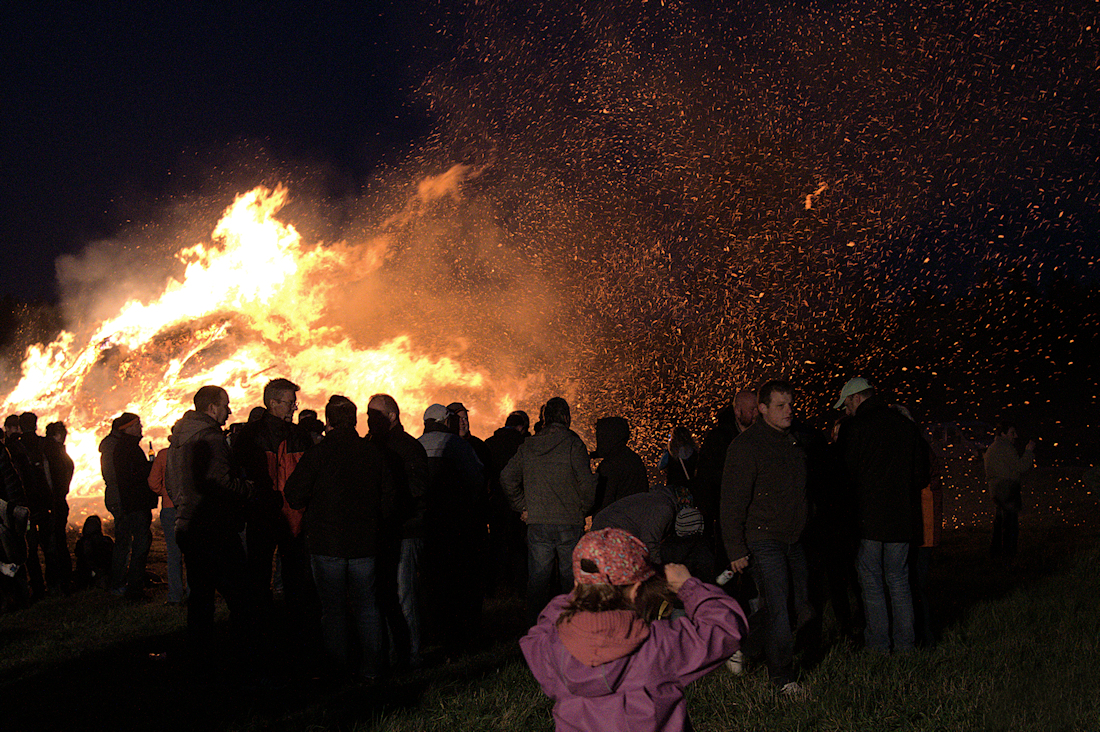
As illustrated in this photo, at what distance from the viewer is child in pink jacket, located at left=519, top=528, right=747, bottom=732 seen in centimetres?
289

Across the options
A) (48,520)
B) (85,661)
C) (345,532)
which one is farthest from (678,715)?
(48,520)

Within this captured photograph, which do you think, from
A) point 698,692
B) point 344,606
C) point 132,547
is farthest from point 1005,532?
point 132,547

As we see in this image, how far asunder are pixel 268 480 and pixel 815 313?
4321 centimetres

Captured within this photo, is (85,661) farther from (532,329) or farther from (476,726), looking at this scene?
(532,329)

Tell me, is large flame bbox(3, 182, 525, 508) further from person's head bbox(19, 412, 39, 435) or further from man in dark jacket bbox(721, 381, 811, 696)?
man in dark jacket bbox(721, 381, 811, 696)

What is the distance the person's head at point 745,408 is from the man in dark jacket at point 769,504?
4.29 feet

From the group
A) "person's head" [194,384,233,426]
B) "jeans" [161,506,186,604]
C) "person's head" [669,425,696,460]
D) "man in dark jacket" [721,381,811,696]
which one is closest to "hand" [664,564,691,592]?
"man in dark jacket" [721,381,811,696]

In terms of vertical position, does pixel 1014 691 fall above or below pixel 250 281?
below

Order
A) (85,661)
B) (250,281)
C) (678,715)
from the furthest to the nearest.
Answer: (250,281)
(85,661)
(678,715)

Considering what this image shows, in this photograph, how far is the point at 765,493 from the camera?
17.9 feet

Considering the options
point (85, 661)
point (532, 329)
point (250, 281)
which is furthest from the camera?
point (532, 329)

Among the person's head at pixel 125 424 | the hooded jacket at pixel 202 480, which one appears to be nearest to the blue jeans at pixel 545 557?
the hooded jacket at pixel 202 480

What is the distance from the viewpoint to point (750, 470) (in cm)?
546

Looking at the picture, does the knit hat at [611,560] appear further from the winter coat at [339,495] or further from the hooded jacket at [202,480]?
the hooded jacket at [202,480]
